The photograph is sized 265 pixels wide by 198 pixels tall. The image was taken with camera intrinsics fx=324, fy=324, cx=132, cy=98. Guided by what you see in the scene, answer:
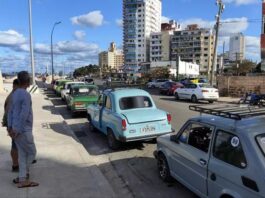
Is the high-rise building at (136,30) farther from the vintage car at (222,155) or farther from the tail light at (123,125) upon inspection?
the vintage car at (222,155)

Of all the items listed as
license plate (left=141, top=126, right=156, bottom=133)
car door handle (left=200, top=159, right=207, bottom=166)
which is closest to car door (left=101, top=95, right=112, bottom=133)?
license plate (left=141, top=126, right=156, bottom=133)

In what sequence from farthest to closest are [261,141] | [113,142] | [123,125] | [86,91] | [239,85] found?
[239,85]
[86,91]
[113,142]
[123,125]
[261,141]

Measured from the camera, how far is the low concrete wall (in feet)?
90.4

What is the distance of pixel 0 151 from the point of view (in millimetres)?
8242

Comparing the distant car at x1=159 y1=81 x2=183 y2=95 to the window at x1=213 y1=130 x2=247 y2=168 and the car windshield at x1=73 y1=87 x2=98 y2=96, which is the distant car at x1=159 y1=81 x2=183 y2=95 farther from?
the window at x1=213 y1=130 x2=247 y2=168

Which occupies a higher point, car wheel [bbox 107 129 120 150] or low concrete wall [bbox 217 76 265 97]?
low concrete wall [bbox 217 76 265 97]

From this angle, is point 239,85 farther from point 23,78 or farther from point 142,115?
point 23,78

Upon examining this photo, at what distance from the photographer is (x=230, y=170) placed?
13.3 feet

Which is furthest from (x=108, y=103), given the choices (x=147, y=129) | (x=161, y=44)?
(x=161, y=44)

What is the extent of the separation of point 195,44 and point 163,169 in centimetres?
13892

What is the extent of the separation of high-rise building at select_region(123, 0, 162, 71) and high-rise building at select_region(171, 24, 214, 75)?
790 inches

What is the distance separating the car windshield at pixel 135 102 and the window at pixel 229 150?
4844 mm

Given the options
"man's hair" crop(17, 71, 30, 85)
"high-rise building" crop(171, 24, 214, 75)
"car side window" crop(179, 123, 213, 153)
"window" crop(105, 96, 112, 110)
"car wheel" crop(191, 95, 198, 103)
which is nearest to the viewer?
"car side window" crop(179, 123, 213, 153)

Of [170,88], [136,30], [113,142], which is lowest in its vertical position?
[113,142]
